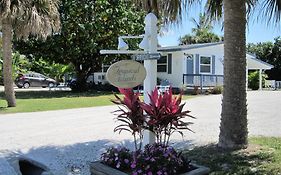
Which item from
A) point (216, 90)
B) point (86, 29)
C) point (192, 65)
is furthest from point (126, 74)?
point (192, 65)

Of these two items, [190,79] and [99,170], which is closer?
Answer: [99,170]

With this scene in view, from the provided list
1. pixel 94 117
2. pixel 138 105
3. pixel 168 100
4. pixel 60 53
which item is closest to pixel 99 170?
pixel 138 105

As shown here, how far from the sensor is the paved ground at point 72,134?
7.26 m

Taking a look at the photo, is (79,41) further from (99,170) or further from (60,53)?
(99,170)

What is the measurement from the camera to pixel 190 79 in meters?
28.0

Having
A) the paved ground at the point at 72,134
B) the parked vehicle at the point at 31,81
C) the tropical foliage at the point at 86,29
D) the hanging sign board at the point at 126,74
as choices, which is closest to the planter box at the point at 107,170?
the hanging sign board at the point at 126,74

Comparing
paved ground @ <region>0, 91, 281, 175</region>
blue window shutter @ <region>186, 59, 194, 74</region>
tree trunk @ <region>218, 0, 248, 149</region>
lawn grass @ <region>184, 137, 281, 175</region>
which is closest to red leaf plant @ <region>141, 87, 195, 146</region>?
lawn grass @ <region>184, 137, 281, 175</region>

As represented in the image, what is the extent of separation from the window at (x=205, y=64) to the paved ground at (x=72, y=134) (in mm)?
15608

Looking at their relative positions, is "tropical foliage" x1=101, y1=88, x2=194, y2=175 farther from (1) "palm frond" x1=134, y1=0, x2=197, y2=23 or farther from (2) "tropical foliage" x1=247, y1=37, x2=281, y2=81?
A: (2) "tropical foliage" x1=247, y1=37, x2=281, y2=81

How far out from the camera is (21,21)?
52.7ft

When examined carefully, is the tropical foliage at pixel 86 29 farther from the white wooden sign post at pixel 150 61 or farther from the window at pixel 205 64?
the white wooden sign post at pixel 150 61

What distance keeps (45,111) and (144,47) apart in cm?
1046

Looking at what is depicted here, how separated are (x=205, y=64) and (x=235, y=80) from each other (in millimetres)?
23804

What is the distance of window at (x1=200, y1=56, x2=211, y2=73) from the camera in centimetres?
3002
